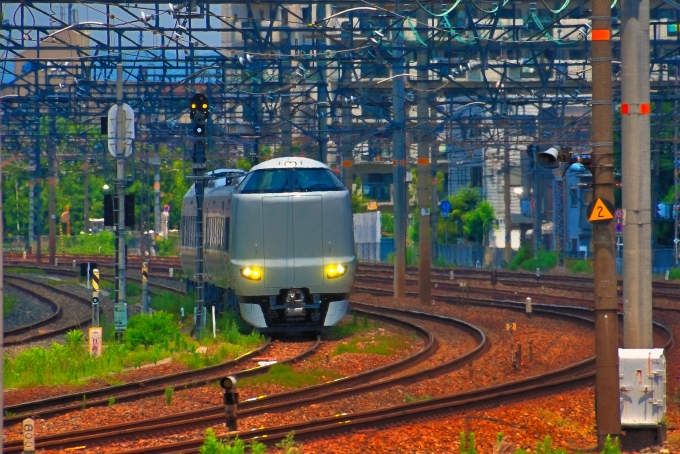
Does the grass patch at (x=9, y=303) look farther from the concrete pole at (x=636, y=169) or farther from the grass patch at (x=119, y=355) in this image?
the concrete pole at (x=636, y=169)

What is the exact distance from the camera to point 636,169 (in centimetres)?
1174

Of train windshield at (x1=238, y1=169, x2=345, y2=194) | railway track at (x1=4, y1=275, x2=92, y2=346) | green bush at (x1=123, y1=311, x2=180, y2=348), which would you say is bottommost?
railway track at (x1=4, y1=275, x2=92, y2=346)

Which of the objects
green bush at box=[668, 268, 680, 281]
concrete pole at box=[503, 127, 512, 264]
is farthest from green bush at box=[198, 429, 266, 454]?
concrete pole at box=[503, 127, 512, 264]

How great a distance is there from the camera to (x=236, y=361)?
18.5 m

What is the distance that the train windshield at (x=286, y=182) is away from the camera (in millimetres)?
21250

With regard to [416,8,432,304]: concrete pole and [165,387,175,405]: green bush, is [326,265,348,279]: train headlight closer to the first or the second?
[165,387,175,405]: green bush

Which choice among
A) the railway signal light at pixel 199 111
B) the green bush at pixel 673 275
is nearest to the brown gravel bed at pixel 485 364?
the railway signal light at pixel 199 111

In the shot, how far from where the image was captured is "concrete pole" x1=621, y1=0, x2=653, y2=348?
11656mm

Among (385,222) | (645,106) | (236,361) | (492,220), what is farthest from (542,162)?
(385,222)

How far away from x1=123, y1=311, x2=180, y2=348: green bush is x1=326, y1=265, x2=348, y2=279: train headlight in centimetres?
333

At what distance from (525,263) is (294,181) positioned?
29.9 metres

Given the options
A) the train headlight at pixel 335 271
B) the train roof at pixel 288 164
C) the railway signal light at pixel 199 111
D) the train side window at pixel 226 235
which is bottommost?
the train headlight at pixel 335 271

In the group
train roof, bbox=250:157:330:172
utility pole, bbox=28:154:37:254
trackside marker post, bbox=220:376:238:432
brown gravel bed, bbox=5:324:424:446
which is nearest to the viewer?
trackside marker post, bbox=220:376:238:432

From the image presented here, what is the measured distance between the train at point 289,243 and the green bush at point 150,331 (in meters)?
1.53
